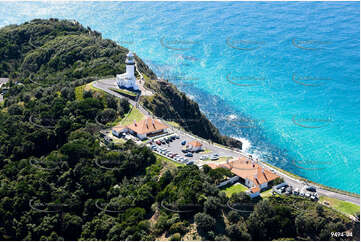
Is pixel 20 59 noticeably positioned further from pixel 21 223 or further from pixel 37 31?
pixel 21 223

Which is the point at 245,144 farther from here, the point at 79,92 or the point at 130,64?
the point at 79,92

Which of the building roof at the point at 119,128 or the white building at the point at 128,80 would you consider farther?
the white building at the point at 128,80

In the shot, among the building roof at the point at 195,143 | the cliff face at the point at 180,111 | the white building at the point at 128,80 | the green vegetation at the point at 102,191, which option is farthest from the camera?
the white building at the point at 128,80

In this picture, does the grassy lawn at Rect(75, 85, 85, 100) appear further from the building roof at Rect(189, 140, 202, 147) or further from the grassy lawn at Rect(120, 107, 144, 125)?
the building roof at Rect(189, 140, 202, 147)

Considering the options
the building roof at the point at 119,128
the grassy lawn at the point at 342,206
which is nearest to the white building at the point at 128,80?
the building roof at the point at 119,128

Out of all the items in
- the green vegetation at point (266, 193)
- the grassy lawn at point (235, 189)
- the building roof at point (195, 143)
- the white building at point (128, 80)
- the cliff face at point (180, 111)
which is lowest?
the cliff face at point (180, 111)

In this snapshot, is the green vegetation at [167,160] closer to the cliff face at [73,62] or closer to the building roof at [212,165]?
the building roof at [212,165]

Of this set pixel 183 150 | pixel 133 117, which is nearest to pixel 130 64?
pixel 133 117

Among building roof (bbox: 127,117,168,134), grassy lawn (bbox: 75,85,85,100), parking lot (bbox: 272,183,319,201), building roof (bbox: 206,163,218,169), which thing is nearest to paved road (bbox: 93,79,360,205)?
parking lot (bbox: 272,183,319,201)
